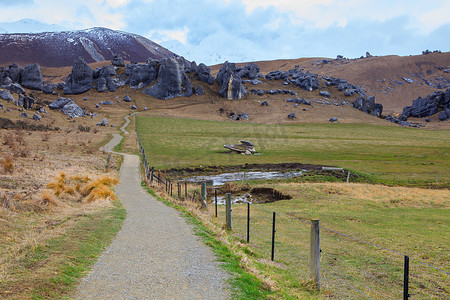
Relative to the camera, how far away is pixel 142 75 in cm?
15550

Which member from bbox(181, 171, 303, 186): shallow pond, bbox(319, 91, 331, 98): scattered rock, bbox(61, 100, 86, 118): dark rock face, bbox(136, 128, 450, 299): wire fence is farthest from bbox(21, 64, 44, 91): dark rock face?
bbox(136, 128, 450, 299): wire fence

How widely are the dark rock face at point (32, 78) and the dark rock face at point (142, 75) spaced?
3709cm

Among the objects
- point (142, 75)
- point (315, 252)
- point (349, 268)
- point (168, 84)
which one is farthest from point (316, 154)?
point (142, 75)

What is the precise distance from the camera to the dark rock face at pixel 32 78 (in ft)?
460

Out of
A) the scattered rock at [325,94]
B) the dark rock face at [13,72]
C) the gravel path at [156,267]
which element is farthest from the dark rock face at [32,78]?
the gravel path at [156,267]

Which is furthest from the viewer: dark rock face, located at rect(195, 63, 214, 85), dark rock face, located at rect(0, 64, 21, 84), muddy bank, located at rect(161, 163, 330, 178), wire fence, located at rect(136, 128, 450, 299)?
dark rock face, located at rect(195, 63, 214, 85)

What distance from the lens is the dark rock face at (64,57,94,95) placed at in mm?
148375

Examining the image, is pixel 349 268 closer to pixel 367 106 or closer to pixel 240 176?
pixel 240 176

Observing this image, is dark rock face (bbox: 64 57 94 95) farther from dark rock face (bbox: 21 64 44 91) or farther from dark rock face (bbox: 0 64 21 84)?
dark rock face (bbox: 0 64 21 84)

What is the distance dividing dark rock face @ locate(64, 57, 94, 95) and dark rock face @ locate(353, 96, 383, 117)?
11936 cm

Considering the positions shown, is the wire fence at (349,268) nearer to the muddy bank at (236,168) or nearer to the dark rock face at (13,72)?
the muddy bank at (236,168)

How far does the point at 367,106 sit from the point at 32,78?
145490 mm

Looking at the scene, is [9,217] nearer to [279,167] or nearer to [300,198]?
[300,198]

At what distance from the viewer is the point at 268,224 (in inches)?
739
